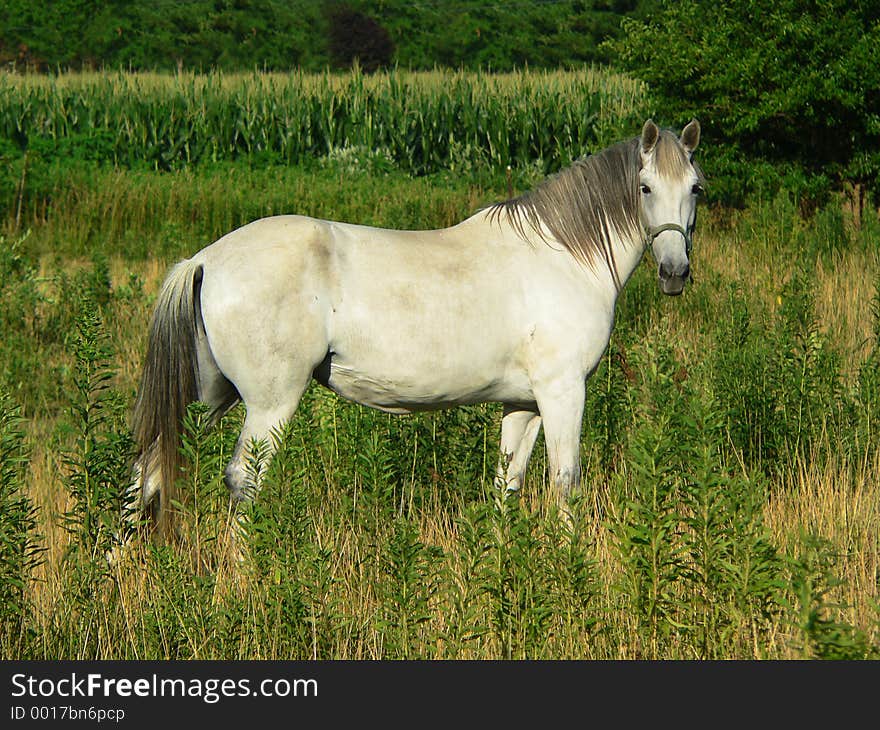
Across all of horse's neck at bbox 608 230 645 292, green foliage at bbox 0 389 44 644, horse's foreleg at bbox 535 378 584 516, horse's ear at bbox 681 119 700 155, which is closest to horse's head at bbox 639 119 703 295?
horse's ear at bbox 681 119 700 155

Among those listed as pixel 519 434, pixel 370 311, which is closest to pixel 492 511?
pixel 370 311

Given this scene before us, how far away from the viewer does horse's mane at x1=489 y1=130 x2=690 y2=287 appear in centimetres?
526

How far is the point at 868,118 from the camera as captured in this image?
38.0 feet

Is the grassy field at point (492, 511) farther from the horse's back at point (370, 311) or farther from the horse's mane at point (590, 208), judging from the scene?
the horse's mane at point (590, 208)

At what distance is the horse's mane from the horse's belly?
732 millimetres

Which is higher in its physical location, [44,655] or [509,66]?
[509,66]

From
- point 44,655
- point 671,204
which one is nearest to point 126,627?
point 44,655

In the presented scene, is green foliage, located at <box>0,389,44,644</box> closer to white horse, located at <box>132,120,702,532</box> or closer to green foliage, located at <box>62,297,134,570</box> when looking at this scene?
green foliage, located at <box>62,297,134,570</box>

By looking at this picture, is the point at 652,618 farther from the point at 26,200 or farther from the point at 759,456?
the point at 26,200

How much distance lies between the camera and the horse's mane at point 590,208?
526cm

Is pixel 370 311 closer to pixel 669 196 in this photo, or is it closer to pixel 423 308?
pixel 423 308

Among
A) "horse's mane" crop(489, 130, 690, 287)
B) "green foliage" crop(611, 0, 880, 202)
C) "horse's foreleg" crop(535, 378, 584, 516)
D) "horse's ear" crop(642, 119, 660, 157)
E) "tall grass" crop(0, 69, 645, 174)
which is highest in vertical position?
"tall grass" crop(0, 69, 645, 174)

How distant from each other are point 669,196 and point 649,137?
294 millimetres

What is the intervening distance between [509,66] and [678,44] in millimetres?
37416
